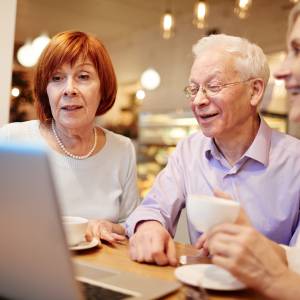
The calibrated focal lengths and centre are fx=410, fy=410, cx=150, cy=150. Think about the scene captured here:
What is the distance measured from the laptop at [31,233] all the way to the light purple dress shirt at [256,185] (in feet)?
2.21

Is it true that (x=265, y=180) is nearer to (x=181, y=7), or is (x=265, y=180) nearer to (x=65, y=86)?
(x=65, y=86)

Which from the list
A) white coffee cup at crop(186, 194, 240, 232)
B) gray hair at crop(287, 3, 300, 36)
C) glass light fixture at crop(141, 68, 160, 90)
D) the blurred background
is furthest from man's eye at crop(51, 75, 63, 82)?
Answer: glass light fixture at crop(141, 68, 160, 90)

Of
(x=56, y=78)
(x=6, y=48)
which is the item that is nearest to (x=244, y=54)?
(x=56, y=78)

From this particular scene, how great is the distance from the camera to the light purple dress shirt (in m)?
1.36

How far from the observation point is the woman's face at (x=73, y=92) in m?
1.62

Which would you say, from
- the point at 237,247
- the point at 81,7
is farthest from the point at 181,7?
the point at 237,247

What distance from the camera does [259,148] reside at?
1.38m

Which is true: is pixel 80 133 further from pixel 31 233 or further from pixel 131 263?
pixel 31 233

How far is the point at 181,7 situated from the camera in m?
5.63

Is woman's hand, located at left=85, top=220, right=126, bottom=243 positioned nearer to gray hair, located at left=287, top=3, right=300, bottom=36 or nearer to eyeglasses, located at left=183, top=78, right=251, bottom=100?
eyeglasses, located at left=183, top=78, right=251, bottom=100

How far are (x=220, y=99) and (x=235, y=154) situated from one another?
203 millimetres

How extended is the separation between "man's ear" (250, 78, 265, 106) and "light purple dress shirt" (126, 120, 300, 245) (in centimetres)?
10

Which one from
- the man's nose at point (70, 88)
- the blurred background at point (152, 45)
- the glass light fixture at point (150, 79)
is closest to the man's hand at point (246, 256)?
the man's nose at point (70, 88)

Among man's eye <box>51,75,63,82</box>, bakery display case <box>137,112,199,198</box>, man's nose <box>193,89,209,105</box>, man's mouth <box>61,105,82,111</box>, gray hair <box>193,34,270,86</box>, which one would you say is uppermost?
gray hair <box>193,34,270,86</box>
